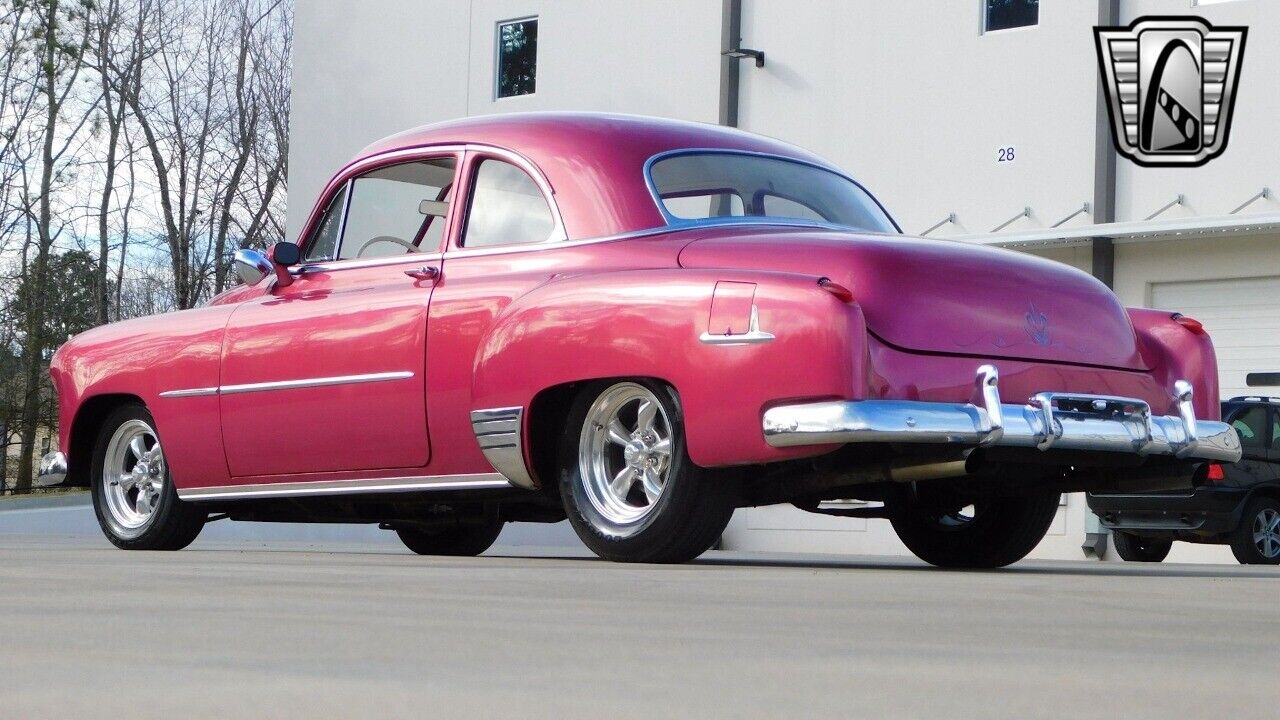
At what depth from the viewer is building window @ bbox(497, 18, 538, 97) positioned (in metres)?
25.1

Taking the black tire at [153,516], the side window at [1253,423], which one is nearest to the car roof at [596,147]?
the black tire at [153,516]

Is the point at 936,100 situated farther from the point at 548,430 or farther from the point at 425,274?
the point at 548,430

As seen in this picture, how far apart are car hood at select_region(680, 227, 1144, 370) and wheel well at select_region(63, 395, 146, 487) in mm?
3423

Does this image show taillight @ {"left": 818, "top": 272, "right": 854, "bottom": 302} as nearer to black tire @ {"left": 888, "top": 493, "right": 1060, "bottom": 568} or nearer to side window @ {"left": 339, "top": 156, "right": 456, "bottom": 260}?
black tire @ {"left": 888, "top": 493, "right": 1060, "bottom": 568}

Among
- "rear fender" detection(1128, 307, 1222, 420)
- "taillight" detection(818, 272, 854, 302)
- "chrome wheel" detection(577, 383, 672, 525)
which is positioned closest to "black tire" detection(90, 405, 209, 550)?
"chrome wheel" detection(577, 383, 672, 525)

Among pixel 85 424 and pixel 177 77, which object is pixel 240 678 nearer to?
pixel 85 424

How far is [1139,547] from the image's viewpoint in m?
16.6

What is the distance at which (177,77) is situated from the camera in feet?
126

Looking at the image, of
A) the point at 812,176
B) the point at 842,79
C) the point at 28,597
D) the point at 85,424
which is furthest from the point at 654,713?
the point at 842,79

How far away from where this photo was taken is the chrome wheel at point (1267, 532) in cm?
1502

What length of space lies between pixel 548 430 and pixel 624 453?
371 mm

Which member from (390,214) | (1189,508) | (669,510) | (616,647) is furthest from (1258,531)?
(616,647)

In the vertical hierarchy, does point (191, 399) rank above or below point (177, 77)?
below

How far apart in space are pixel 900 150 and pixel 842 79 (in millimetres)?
1213
